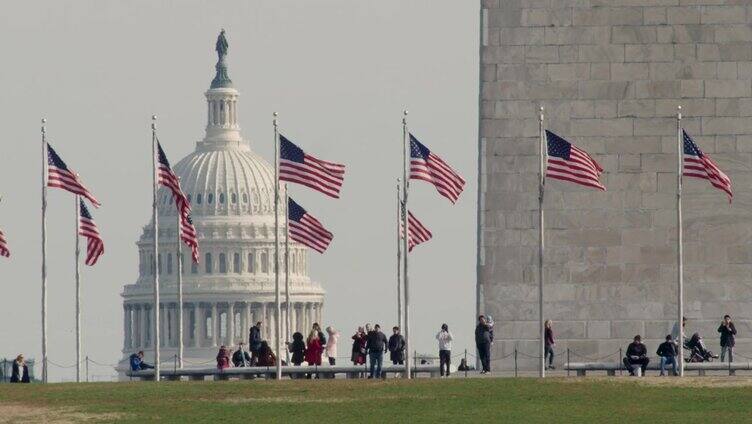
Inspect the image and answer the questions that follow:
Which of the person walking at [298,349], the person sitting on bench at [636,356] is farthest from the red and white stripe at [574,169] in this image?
the person walking at [298,349]

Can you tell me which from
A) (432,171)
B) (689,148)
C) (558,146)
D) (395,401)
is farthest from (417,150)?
(395,401)

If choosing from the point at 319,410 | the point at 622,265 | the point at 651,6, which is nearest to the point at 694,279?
the point at 622,265

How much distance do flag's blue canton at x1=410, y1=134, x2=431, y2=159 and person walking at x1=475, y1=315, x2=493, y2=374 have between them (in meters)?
5.35

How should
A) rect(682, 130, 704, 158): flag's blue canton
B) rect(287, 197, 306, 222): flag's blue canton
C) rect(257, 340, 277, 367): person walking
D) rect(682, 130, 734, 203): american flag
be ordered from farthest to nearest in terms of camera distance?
rect(257, 340, 277, 367): person walking → rect(287, 197, 306, 222): flag's blue canton → rect(682, 130, 704, 158): flag's blue canton → rect(682, 130, 734, 203): american flag

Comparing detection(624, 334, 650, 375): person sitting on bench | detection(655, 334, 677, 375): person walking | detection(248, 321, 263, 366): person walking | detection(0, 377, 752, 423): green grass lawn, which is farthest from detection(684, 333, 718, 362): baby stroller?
detection(0, 377, 752, 423): green grass lawn

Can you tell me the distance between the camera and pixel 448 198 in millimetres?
73938

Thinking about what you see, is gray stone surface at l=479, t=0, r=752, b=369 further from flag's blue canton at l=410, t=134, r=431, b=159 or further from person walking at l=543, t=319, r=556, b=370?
flag's blue canton at l=410, t=134, r=431, b=159

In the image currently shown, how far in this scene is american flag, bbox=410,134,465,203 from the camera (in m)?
74.6

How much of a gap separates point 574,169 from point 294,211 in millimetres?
9142

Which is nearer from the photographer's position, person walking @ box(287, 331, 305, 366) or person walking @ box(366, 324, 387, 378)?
person walking @ box(366, 324, 387, 378)

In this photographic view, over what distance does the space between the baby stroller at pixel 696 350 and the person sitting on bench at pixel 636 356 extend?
436 centimetres

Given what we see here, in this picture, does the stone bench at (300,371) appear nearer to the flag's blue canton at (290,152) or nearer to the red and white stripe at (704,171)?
the flag's blue canton at (290,152)

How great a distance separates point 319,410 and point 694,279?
24493 millimetres

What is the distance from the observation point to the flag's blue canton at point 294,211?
79938mm
